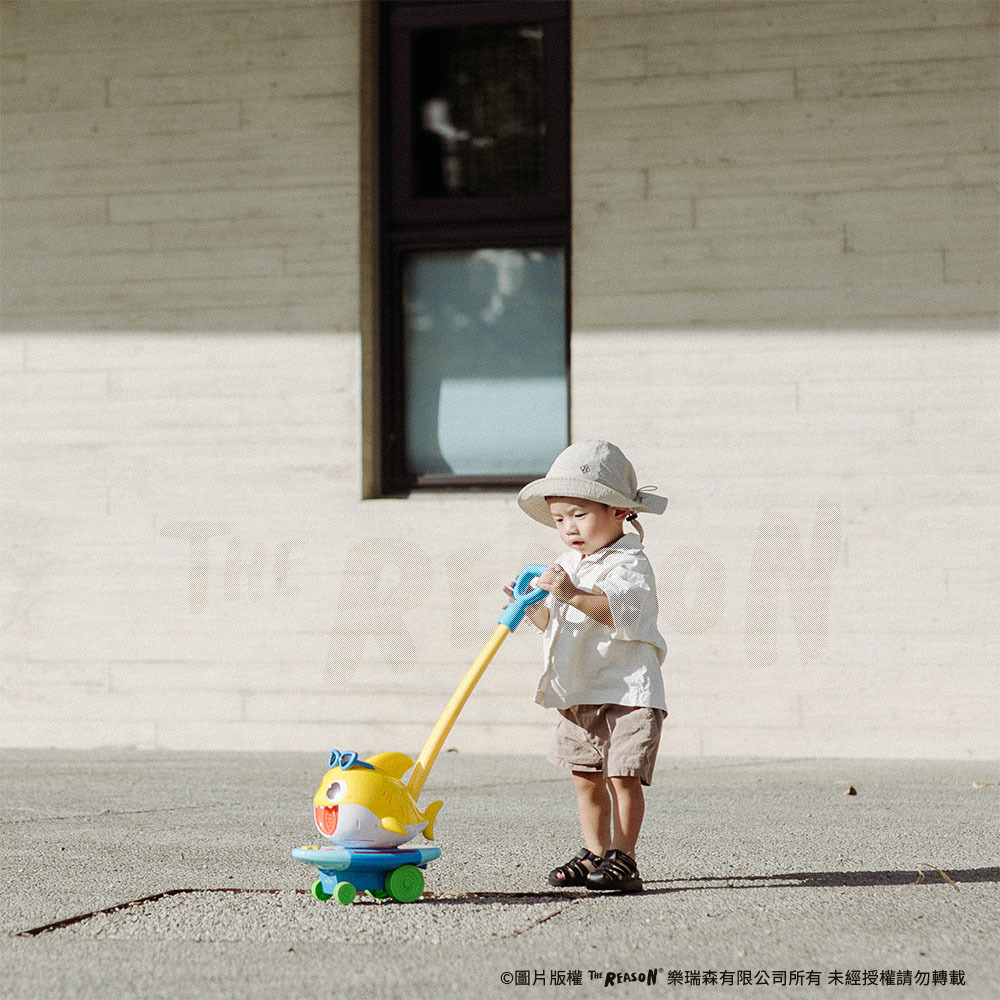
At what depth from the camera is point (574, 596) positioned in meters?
3.98

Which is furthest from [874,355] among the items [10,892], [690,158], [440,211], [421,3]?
[10,892]

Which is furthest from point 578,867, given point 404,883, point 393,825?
point 393,825

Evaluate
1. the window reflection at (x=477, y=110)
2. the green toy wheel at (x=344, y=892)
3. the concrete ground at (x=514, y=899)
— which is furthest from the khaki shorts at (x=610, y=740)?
the window reflection at (x=477, y=110)

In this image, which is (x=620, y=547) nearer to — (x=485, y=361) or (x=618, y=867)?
(x=618, y=867)

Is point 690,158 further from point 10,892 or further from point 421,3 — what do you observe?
point 10,892

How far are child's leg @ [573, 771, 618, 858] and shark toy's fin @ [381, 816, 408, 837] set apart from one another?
2.15ft

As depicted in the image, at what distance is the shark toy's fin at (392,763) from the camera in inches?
151

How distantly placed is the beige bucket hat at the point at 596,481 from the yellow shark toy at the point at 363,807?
36.1 inches

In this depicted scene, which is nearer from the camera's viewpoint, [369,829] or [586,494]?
[369,829]

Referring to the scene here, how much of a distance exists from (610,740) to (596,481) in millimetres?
719

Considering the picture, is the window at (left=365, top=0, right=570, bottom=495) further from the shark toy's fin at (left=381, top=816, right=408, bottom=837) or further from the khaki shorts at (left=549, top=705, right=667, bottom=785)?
the shark toy's fin at (left=381, top=816, right=408, bottom=837)

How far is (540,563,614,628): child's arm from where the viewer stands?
3.95 m

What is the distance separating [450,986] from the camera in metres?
3.08

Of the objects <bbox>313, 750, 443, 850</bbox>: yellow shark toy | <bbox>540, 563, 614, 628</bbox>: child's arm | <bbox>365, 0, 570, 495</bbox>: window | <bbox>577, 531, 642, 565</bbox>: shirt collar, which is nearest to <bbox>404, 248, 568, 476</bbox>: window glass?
<bbox>365, 0, 570, 495</bbox>: window
